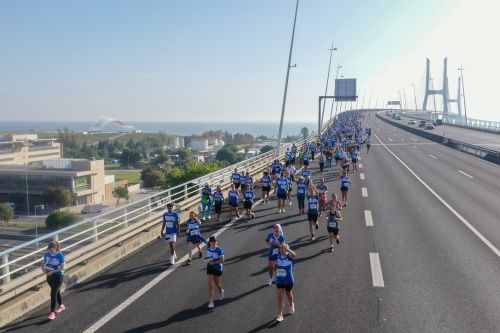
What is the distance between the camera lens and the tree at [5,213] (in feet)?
118

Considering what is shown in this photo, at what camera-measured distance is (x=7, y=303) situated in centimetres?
860

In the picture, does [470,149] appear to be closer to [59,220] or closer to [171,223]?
[59,220]

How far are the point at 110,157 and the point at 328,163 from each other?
114m

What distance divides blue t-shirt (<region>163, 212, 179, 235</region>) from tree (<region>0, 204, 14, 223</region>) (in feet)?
96.8

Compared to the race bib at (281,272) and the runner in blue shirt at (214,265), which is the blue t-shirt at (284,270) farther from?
the runner in blue shirt at (214,265)

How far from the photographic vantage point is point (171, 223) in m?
12.3

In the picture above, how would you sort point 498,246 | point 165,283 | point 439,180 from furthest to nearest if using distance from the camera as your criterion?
point 439,180
point 498,246
point 165,283

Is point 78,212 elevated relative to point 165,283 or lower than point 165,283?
lower

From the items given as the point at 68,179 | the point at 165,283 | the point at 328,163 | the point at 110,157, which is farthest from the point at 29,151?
the point at 110,157

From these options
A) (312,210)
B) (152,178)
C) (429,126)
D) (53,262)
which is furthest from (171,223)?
(429,126)

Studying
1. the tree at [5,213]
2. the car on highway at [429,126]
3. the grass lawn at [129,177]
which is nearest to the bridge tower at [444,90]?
the car on highway at [429,126]

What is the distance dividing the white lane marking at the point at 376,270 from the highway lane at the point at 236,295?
124mm

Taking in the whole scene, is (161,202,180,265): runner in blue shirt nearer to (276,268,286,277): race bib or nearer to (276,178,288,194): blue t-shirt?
(276,268,286,277): race bib

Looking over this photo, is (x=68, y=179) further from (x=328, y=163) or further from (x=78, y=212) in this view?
(x=328, y=163)
